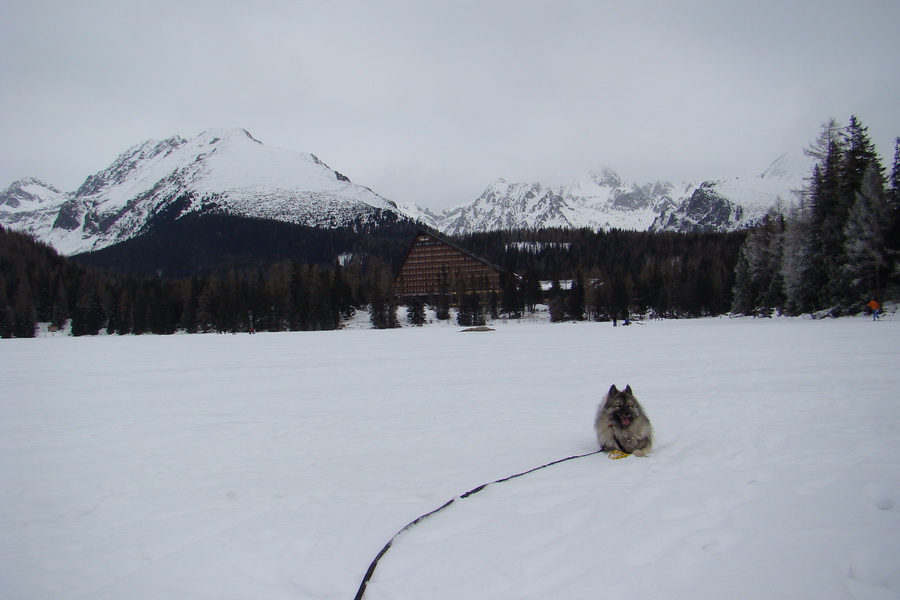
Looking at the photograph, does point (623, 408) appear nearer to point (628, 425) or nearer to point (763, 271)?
point (628, 425)

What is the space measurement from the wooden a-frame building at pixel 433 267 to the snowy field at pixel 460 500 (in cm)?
10224

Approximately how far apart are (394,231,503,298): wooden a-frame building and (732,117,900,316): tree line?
236ft

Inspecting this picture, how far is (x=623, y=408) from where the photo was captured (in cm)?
591

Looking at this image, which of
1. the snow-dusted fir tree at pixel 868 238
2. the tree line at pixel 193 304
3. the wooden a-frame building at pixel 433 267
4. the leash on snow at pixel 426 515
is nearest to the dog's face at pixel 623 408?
the leash on snow at pixel 426 515

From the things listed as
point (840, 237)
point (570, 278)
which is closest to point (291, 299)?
point (840, 237)

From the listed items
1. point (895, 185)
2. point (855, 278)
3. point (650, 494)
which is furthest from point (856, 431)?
point (895, 185)

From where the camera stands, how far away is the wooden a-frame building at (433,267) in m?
115

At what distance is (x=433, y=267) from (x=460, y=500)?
116583 millimetres

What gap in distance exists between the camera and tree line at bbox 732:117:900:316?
112 feet

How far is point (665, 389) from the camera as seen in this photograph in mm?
10859

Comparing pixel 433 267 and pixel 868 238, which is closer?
pixel 868 238

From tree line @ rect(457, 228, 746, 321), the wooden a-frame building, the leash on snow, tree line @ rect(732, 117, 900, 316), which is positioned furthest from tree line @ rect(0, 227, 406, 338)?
the leash on snow

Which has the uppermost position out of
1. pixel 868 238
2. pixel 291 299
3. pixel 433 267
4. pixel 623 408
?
pixel 433 267

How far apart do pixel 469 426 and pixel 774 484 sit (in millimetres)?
4622
